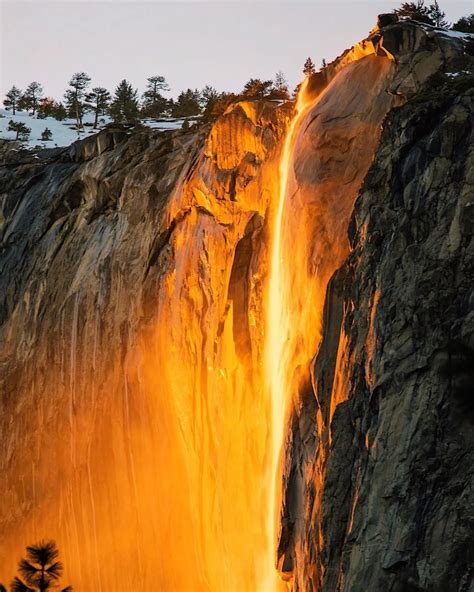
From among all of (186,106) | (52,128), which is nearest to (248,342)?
(186,106)

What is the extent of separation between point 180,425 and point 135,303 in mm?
4476

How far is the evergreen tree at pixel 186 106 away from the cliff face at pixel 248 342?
20.9 meters

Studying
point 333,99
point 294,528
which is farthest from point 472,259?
point 333,99

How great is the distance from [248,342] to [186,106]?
42.7 meters

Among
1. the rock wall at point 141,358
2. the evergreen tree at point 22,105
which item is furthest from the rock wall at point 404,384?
the evergreen tree at point 22,105

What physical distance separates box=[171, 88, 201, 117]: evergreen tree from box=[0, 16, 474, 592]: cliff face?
20915 mm

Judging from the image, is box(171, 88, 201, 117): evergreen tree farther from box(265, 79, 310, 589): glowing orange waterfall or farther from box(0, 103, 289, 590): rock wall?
box(265, 79, 310, 589): glowing orange waterfall

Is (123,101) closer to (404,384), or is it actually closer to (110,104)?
(110,104)

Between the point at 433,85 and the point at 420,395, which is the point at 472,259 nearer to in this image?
the point at 420,395

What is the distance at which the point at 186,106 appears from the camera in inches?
2547

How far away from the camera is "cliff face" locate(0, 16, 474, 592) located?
1394 cm

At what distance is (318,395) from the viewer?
17.8 m

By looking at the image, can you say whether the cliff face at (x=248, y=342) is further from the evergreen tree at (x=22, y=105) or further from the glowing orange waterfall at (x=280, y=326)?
the evergreen tree at (x=22, y=105)

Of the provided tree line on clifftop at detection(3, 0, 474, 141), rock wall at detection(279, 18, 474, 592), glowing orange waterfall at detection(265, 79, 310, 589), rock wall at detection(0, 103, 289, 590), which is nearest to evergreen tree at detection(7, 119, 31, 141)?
tree line on clifftop at detection(3, 0, 474, 141)
